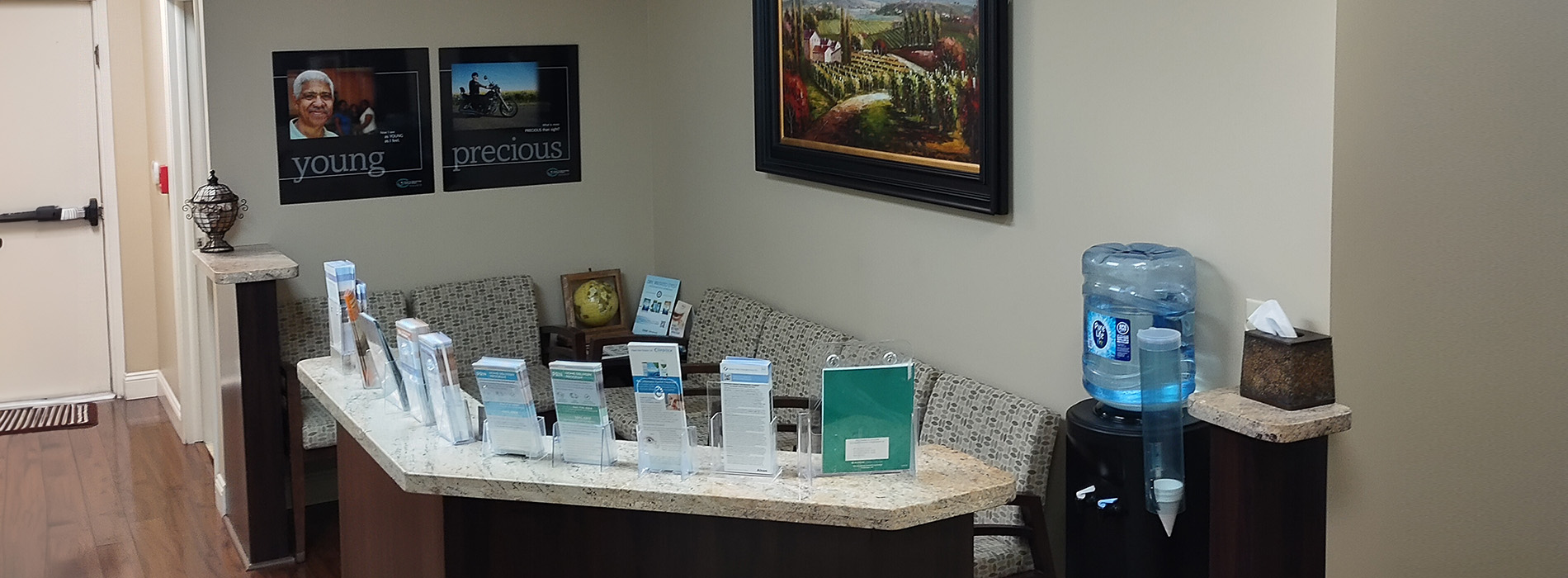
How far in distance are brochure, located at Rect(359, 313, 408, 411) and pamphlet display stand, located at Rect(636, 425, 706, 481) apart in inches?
31.3

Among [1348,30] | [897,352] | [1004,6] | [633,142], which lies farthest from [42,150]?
[1348,30]

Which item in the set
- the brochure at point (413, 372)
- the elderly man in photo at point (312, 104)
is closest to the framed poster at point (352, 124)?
the elderly man in photo at point (312, 104)

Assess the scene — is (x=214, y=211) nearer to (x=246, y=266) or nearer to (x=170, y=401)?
(x=246, y=266)

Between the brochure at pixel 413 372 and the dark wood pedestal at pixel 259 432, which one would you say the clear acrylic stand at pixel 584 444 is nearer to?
the brochure at pixel 413 372

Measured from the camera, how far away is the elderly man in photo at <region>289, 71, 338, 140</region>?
570 centimetres

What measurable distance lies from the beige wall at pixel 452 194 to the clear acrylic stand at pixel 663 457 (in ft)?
10.9

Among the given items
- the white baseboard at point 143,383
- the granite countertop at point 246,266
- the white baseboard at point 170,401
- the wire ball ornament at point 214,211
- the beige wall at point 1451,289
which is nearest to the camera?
the beige wall at point 1451,289

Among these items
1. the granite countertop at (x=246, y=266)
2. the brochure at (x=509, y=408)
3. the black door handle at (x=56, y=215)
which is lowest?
the brochure at (x=509, y=408)

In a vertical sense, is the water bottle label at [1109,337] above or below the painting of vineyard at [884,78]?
below

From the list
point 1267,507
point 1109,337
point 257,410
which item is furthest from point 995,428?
point 257,410

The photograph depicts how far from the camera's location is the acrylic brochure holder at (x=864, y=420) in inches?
110

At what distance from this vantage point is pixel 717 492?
279cm

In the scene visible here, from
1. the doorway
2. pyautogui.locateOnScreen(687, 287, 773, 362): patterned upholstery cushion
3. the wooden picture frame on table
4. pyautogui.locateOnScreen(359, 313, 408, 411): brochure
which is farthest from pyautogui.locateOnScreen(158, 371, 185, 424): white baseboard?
pyautogui.locateOnScreen(359, 313, 408, 411): brochure

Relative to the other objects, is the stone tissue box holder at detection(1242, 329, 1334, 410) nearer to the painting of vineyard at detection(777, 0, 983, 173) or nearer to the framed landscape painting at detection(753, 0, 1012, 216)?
the framed landscape painting at detection(753, 0, 1012, 216)
